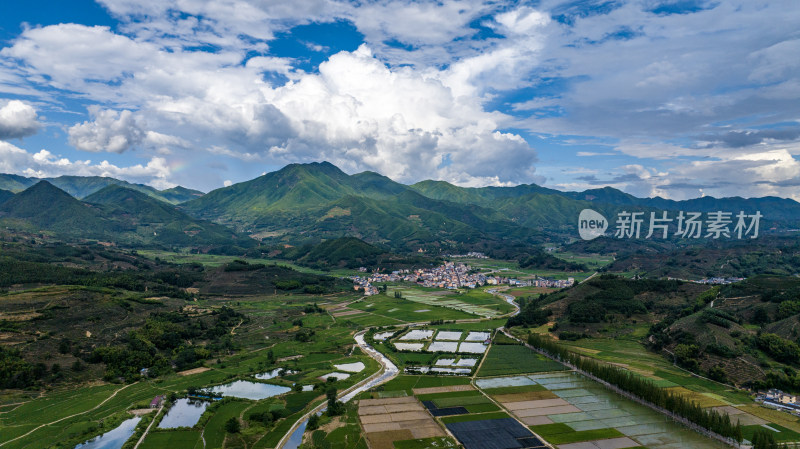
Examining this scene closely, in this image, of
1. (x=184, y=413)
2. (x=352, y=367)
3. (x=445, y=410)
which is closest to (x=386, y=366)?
(x=352, y=367)

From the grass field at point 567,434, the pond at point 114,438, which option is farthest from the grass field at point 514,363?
the pond at point 114,438

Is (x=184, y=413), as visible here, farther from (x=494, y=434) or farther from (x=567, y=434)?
(x=567, y=434)

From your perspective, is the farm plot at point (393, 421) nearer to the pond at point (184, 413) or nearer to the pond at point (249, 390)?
the pond at point (249, 390)

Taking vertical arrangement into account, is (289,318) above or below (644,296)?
below

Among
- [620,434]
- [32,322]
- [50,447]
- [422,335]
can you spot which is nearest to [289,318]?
[422,335]

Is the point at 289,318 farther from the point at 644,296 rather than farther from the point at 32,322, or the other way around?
the point at 644,296

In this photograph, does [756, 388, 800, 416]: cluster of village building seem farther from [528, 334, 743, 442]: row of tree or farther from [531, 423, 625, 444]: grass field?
[531, 423, 625, 444]: grass field

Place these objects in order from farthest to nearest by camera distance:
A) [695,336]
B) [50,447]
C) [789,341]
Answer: [695,336] < [789,341] < [50,447]
